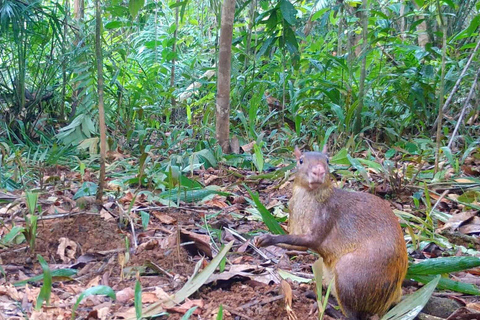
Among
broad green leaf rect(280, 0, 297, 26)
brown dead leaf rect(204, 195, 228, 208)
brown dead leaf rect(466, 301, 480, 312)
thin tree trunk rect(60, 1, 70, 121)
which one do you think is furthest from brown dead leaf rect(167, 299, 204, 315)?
thin tree trunk rect(60, 1, 70, 121)

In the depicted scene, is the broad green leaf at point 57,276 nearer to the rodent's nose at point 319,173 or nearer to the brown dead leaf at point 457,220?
the rodent's nose at point 319,173

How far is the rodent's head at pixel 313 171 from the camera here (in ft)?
7.77

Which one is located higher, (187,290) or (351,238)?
(351,238)

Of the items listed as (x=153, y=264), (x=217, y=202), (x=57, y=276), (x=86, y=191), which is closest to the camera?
(x=57, y=276)

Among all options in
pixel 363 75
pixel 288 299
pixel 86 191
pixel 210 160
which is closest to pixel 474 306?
pixel 288 299

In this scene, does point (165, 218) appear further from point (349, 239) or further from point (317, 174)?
point (349, 239)

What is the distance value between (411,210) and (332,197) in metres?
1.18

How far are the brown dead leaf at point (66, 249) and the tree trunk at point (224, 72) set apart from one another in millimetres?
2343

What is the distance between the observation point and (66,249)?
2438mm

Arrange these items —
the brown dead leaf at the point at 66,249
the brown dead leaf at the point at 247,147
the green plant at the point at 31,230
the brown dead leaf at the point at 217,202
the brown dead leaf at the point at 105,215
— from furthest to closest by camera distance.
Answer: the brown dead leaf at the point at 247,147 < the brown dead leaf at the point at 217,202 < the brown dead leaf at the point at 105,215 < the brown dead leaf at the point at 66,249 < the green plant at the point at 31,230

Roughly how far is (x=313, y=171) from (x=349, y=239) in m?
0.36

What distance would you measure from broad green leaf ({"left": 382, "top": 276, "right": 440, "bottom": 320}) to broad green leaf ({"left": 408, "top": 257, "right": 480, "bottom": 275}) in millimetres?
202

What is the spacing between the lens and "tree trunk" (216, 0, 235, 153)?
14.4 ft

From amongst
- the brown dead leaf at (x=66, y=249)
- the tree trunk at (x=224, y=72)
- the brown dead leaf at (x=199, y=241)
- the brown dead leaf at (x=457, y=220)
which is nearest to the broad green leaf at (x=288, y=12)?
the tree trunk at (x=224, y=72)
